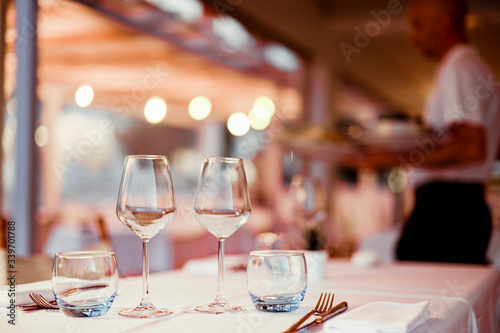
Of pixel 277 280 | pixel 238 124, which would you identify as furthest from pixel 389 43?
pixel 277 280

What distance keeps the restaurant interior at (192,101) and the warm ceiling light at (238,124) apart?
24 millimetres

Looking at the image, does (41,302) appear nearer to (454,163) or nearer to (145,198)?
(145,198)

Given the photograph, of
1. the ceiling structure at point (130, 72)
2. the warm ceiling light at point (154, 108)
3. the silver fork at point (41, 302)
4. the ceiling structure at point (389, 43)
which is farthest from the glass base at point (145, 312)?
the warm ceiling light at point (154, 108)

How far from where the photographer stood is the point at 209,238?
417 cm

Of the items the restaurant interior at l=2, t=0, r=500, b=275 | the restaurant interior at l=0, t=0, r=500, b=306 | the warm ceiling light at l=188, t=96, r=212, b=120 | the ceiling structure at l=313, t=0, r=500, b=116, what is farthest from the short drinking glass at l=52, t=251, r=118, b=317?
the warm ceiling light at l=188, t=96, r=212, b=120

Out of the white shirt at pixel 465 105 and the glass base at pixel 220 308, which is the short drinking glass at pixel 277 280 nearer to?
the glass base at pixel 220 308

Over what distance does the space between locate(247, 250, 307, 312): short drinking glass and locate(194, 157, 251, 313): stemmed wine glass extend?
5cm

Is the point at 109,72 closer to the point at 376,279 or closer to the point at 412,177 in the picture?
the point at 412,177

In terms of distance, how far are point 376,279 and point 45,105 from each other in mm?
5668

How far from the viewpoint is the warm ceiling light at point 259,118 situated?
7.23m

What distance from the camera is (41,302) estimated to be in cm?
92

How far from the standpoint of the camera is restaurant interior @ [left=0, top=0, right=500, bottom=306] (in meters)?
2.71

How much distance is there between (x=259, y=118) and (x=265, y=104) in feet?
0.68

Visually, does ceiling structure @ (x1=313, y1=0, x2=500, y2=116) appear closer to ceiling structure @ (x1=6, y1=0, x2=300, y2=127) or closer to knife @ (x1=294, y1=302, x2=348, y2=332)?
ceiling structure @ (x1=6, y1=0, x2=300, y2=127)
